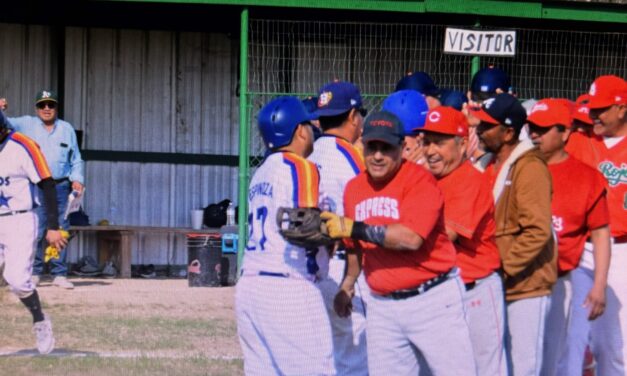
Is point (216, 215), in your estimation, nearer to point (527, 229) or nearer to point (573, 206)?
point (573, 206)

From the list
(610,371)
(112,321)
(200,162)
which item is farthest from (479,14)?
(610,371)

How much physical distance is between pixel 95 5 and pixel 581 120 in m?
7.49

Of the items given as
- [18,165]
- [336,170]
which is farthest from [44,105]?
[336,170]

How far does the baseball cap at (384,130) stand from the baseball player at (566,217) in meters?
1.25

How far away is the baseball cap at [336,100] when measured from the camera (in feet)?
23.5

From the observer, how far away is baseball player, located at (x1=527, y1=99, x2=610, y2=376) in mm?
6703

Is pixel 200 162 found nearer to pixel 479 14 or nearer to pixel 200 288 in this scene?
pixel 200 288

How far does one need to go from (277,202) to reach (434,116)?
0.97 meters

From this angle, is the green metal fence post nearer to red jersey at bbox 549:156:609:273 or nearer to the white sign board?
the white sign board

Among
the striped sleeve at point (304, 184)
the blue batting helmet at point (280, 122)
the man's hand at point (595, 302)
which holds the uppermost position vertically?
the blue batting helmet at point (280, 122)

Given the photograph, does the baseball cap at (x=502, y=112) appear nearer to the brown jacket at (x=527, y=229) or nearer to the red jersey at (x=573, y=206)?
the brown jacket at (x=527, y=229)

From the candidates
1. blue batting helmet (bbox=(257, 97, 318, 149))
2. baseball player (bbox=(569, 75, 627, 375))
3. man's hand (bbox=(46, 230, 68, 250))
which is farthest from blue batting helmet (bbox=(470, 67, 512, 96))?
man's hand (bbox=(46, 230, 68, 250))

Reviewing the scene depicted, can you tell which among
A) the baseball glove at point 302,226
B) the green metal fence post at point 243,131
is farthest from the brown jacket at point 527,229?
the green metal fence post at point 243,131

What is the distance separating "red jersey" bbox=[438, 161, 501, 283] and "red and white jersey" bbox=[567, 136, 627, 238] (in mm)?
1419
